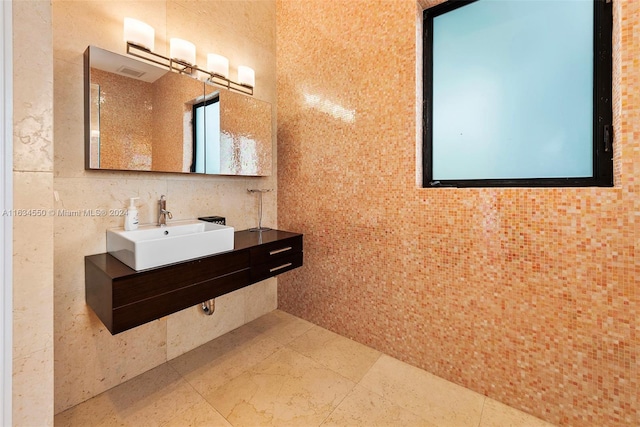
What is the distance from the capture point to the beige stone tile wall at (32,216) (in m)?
0.91

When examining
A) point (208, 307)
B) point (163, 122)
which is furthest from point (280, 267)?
point (163, 122)

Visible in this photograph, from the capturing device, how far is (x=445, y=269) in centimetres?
162

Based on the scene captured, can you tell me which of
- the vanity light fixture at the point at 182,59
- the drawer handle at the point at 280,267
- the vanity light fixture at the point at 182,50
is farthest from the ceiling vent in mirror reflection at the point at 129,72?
the drawer handle at the point at 280,267

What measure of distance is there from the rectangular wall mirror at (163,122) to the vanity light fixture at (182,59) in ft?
0.40

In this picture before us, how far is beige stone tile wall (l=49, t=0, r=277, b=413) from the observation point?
1378 mm

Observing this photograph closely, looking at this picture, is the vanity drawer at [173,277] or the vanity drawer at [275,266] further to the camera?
the vanity drawer at [275,266]

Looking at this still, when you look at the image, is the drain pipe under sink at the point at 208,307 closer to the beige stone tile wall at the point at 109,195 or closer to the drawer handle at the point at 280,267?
the beige stone tile wall at the point at 109,195

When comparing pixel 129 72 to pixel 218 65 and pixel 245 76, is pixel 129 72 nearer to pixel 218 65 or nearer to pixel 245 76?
pixel 218 65

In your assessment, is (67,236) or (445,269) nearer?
(67,236)

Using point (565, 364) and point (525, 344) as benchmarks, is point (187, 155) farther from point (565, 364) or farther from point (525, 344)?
point (565, 364)

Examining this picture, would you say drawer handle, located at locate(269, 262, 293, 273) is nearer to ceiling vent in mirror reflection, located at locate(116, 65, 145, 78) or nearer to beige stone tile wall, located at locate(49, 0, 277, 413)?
beige stone tile wall, located at locate(49, 0, 277, 413)

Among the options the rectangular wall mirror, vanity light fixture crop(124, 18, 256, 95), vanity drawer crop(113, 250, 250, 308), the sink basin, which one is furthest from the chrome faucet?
vanity light fixture crop(124, 18, 256, 95)

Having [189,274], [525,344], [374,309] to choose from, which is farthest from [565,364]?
[189,274]

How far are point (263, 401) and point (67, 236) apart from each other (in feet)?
4.36
